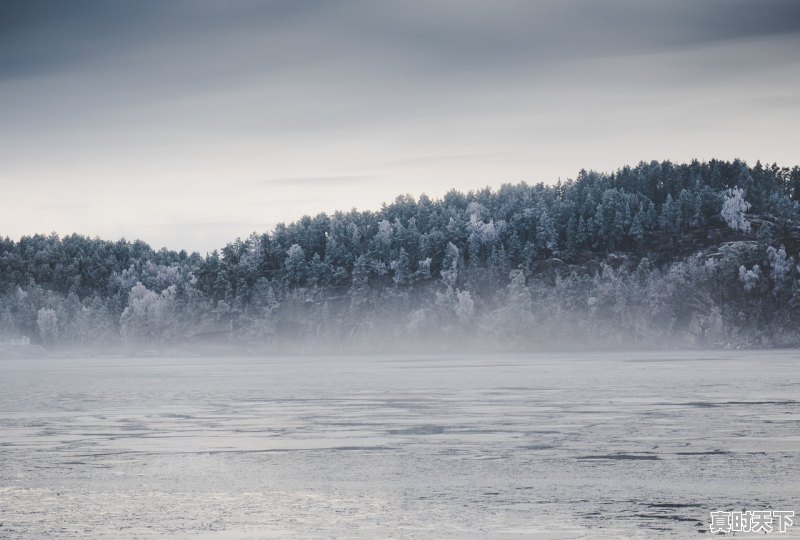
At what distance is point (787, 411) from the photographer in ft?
136

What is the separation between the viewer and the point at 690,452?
2870 cm

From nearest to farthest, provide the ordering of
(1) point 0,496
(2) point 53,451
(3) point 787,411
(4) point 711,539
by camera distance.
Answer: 1. (4) point 711,539
2. (1) point 0,496
3. (2) point 53,451
4. (3) point 787,411

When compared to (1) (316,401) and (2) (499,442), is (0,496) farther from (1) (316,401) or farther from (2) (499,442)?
(1) (316,401)

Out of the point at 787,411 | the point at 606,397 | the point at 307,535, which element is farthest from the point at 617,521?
the point at 606,397

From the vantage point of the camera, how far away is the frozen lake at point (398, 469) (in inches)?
778

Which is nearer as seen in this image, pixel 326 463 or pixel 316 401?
pixel 326 463

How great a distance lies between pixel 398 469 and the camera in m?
26.5

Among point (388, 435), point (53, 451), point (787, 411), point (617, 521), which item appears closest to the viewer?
point (617, 521)

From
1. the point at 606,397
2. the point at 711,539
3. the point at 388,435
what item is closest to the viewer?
the point at 711,539

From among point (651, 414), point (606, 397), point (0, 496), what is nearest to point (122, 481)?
point (0, 496)

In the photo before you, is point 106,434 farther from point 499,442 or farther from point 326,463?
point 499,442

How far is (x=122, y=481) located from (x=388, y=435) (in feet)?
38.7

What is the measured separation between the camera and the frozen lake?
1975 cm

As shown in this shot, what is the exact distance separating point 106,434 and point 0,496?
13.4 metres
